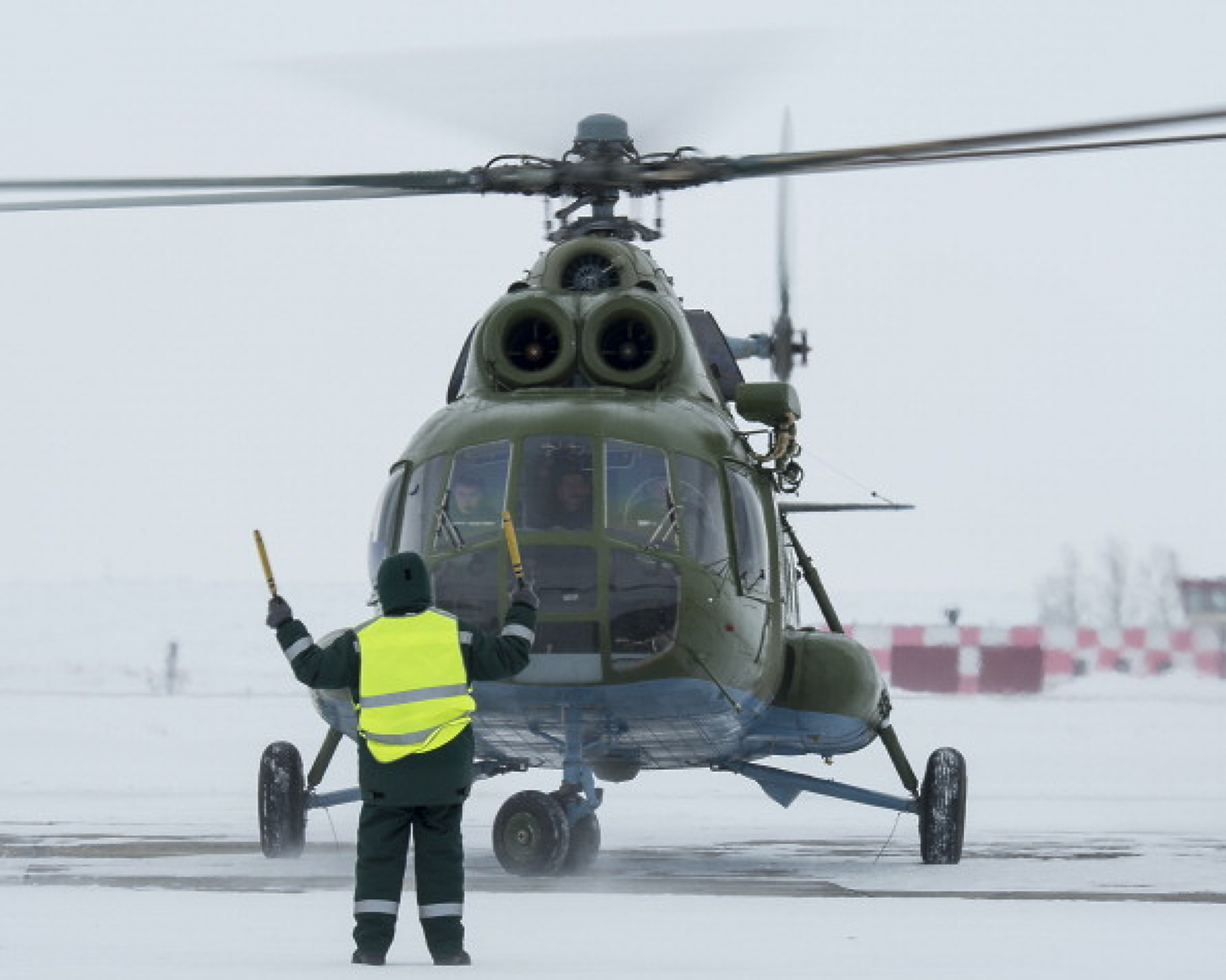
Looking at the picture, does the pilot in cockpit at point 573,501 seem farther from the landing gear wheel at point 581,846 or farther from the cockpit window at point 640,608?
the landing gear wheel at point 581,846

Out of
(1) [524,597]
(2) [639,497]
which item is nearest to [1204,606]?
(2) [639,497]

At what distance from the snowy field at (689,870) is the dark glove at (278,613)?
118 cm

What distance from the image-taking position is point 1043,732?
1265 inches

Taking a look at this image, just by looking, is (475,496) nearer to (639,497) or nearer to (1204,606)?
(639,497)

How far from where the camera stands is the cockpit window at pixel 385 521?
1349 cm

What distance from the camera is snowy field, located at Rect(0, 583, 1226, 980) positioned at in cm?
826

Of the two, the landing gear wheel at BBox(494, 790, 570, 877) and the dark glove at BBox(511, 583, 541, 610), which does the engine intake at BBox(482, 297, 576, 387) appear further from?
the dark glove at BBox(511, 583, 541, 610)

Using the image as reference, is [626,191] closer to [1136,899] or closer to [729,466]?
[729,466]

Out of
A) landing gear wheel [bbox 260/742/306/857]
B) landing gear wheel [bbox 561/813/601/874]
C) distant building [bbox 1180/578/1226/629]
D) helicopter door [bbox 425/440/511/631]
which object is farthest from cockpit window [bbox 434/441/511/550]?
distant building [bbox 1180/578/1226/629]

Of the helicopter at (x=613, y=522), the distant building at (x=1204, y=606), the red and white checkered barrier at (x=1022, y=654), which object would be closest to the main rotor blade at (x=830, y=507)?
the helicopter at (x=613, y=522)

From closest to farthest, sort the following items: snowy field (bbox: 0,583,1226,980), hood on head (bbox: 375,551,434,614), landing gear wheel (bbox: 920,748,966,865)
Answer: snowy field (bbox: 0,583,1226,980) < hood on head (bbox: 375,551,434,614) < landing gear wheel (bbox: 920,748,966,865)

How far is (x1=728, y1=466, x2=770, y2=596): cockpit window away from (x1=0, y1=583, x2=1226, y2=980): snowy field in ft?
5.55

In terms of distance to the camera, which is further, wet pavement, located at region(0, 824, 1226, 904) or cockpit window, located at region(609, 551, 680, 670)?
cockpit window, located at region(609, 551, 680, 670)

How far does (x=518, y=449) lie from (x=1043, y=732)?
2056 cm
